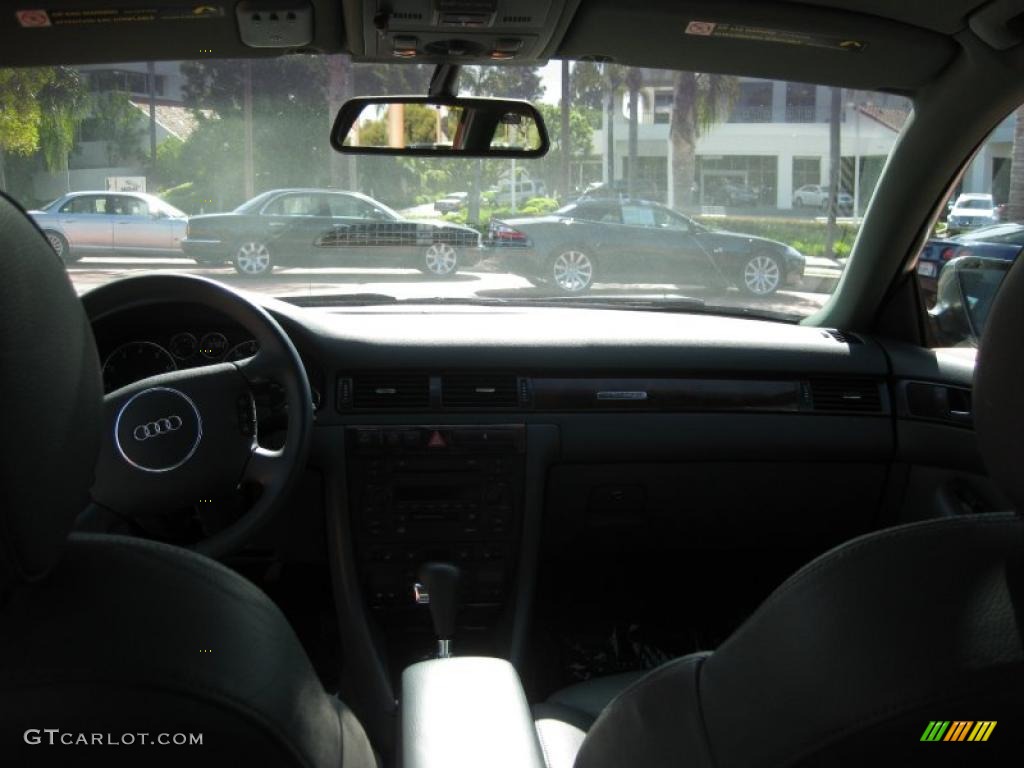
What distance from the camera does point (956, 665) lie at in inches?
44.9

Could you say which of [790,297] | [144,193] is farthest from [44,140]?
[790,297]

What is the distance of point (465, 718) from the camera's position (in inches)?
81.4

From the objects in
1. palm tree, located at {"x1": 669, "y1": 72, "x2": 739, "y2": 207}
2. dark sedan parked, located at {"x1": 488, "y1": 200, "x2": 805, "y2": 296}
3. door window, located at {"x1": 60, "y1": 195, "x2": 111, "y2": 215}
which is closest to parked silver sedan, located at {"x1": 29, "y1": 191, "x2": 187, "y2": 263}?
door window, located at {"x1": 60, "y1": 195, "x2": 111, "y2": 215}

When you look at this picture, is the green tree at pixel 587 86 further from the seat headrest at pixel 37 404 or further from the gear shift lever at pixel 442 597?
the seat headrest at pixel 37 404

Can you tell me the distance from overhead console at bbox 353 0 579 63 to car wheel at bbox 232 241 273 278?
82cm

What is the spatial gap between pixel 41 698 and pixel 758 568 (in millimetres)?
3404

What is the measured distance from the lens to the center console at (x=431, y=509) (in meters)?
3.64

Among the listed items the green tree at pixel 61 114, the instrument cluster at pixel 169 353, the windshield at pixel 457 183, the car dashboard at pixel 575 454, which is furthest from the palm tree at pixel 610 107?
the green tree at pixel 61 114

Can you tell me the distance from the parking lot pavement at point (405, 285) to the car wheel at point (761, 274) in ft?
0.12

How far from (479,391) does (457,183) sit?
2.47ft

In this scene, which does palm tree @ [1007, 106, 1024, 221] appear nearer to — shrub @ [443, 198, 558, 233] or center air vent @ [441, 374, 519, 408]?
shrub @ [443, 198, 558, 233]

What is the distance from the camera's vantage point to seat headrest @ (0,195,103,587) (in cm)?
107

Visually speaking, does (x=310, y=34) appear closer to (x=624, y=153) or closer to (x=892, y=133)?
(x=624, y=153)

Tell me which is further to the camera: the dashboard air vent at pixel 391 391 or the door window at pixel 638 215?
the door window at pixel 638 215
